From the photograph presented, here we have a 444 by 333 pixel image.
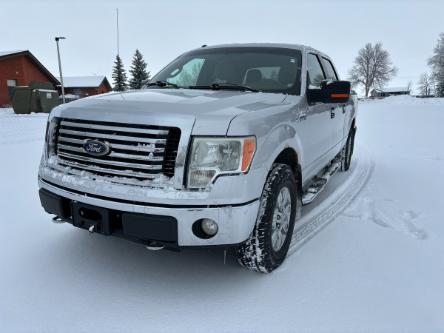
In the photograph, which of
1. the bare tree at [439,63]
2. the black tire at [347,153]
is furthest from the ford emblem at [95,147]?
the bare tree at [439,63]

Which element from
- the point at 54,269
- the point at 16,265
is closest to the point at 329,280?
the point at 54,269

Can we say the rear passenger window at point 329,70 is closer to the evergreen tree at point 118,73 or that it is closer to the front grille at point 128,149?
the front grille at point 128,149

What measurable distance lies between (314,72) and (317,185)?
1.20m

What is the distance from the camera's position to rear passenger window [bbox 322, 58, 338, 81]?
4559 mm

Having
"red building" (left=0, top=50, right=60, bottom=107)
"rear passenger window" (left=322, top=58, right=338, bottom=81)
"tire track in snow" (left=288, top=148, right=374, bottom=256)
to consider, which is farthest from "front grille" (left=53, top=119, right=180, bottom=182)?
"red building" (left=0, top=50, right=60, bottom=107)

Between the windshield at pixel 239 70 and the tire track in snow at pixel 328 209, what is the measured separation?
1.27 metres

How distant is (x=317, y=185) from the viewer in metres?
3.91

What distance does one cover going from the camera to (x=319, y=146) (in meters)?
3.72

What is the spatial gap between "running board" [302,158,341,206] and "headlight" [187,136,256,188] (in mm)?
1352

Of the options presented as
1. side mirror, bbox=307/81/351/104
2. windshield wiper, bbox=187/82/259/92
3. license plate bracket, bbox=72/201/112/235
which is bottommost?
license plate bracket, bbox=72/201/112/235

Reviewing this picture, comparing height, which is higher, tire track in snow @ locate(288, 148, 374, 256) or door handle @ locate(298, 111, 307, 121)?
door handle @ locate(298, 111, 307, 121)

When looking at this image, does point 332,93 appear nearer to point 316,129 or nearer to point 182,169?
point 316,129

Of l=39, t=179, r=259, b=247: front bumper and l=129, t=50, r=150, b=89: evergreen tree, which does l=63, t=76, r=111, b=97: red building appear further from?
l=39, t=179, r=259, b=247: front bumper

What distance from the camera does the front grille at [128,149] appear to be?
215cm
